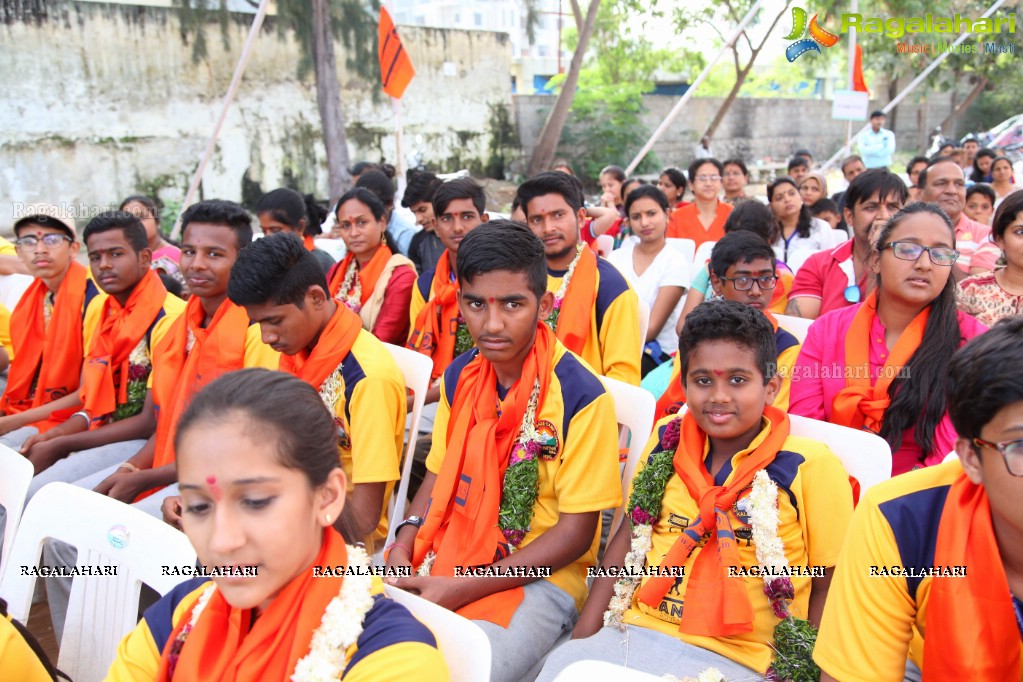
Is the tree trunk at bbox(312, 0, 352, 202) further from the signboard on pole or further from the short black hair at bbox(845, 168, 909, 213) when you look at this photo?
the short black hair at bbox(845, 168, 909, 213)

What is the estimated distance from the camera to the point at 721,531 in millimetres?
1988

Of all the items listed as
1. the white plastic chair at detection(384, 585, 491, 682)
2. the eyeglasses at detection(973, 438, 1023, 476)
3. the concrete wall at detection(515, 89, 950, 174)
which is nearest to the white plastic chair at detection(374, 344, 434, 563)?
the white plastic chair at detection(384, 585, 491, 682)

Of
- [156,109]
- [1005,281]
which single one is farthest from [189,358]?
[156,109]

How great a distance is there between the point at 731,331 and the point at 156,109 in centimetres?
1107

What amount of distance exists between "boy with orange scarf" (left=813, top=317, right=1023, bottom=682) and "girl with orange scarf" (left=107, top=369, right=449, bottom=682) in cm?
82

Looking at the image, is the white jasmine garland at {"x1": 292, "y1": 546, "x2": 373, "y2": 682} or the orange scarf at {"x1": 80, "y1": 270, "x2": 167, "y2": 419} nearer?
the white jasmine garland at {"x1": 292, "y1": 546, "x2": 373, "y2": 682}

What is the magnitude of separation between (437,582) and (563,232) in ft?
6.39

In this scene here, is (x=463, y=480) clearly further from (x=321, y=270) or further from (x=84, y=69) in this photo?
(x=84, y=69)

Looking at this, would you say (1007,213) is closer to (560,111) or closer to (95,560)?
(95,560)

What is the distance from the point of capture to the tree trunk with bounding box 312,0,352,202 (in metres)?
11.3

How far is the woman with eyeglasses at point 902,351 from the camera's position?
258 centimetres

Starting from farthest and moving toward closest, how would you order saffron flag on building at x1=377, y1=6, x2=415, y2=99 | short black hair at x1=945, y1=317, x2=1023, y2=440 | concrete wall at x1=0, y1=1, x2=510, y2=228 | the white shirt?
concrete wall at x1=0, y1=1, x2=510, y2=228, saffron flag on building at x1=377, y1=6, x2=415, y2=99, the white shirt, short black hair at x1=945, y1=317, x2=1023, y2=440

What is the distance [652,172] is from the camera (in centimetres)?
1688

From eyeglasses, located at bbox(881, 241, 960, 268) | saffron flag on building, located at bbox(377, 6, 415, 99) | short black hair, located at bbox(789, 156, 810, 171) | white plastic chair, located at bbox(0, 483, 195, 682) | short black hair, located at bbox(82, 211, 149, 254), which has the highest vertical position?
saffron flag on building, located at bbox(377, 6, 415, 99)
